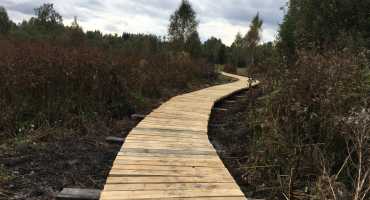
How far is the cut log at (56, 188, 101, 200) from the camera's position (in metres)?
3.20

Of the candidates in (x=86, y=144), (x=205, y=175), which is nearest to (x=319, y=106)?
(x=205, y=175)

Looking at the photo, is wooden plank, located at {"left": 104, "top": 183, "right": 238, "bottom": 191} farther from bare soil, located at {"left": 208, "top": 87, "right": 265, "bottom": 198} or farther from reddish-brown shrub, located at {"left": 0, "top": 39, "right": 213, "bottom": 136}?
reddish-brown shrub, located at {"left": 0, "top": 39, "right": 213, "bottom": 136}

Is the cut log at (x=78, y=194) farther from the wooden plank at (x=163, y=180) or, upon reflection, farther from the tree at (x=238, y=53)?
the tree at (x=238, y=53)

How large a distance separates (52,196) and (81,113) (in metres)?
2.74

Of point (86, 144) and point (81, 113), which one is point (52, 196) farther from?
point (81, 113)

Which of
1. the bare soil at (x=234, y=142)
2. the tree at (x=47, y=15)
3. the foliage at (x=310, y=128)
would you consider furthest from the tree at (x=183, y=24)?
the foliage at (x=310, y=128)

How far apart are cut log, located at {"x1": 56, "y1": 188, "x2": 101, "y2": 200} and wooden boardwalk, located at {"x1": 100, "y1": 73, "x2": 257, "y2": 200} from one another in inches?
5.6

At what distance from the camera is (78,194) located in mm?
3232

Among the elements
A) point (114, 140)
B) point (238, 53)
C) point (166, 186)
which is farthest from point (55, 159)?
point (238, 53)

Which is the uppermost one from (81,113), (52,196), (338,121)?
(338,121)

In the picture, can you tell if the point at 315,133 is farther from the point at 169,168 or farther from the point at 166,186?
the point at 166,186

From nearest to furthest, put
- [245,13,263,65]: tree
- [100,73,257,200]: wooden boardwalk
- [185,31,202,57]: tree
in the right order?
[100,73,257,200]: wooden boardwalk, [185,31,202,57]: tree, [245,13,263,65]: tree

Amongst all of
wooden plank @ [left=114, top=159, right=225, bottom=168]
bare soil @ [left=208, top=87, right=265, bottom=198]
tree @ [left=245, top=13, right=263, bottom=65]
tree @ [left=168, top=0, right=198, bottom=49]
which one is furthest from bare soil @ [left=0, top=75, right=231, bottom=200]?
tree @ [left=245, top=13, right=263, bottom=65]

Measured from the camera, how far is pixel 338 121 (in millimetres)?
3666
